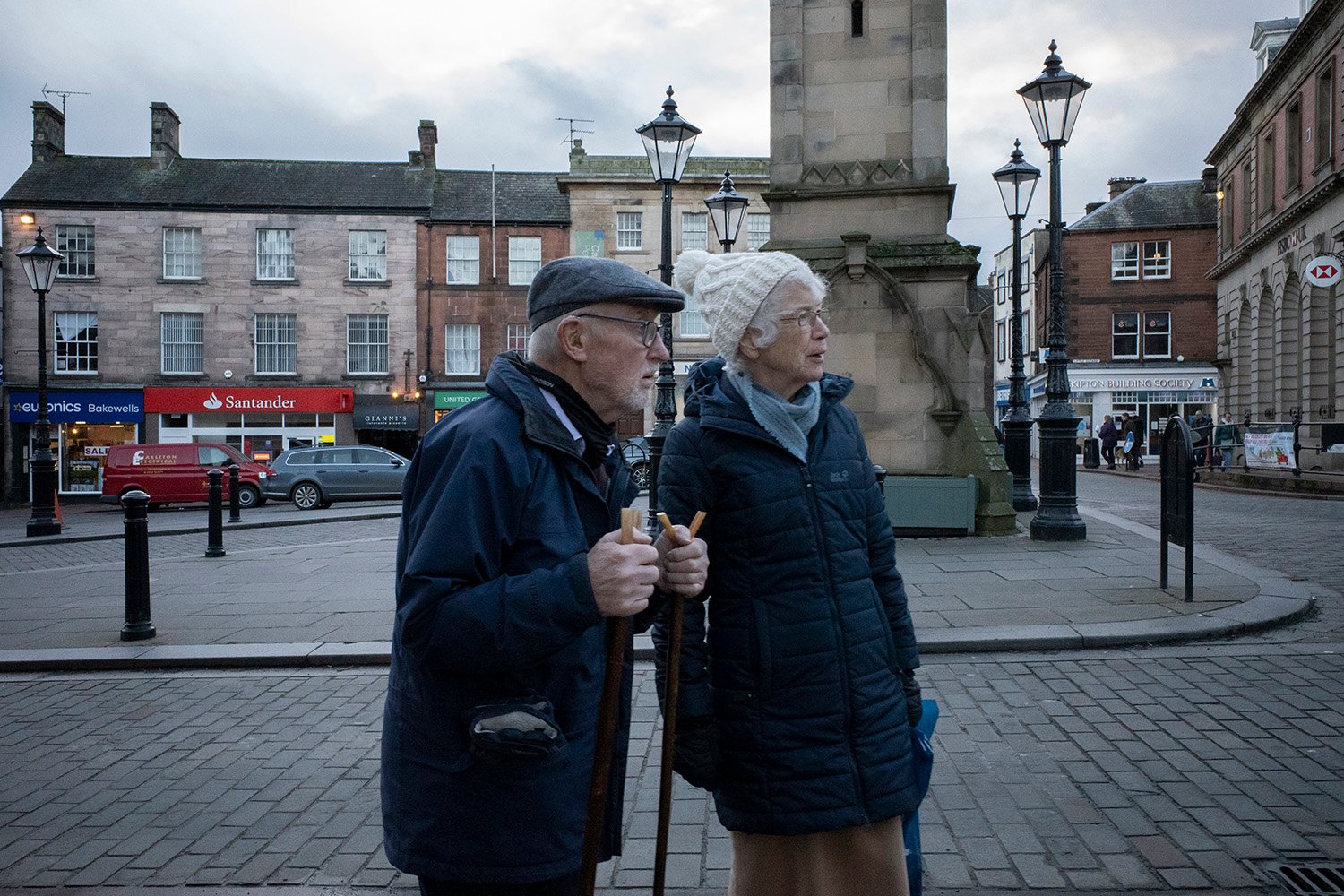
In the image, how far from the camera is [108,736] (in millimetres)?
4973

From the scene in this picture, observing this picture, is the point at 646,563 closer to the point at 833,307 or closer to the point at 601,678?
the point at 601,678

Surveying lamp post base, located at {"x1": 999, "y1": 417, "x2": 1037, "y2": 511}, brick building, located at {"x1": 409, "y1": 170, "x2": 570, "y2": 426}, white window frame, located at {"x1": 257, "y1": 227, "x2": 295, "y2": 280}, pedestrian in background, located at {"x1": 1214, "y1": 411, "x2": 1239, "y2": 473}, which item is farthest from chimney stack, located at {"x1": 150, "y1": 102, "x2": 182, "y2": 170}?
pedestrian in background, located at {"x1": 1214, "y1": 411, "x2": 1239, "y2": 473}

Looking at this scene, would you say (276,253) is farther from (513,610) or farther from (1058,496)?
(513,610)

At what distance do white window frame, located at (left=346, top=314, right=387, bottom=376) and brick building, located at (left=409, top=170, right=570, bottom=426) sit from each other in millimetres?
1236

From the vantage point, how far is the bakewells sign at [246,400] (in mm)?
31312

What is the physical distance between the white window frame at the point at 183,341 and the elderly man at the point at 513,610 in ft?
110

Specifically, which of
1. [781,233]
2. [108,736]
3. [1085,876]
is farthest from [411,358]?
[1085,876]

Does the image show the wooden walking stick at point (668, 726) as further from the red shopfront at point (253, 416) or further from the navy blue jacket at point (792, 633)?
the red shopfront at point (253, 416)

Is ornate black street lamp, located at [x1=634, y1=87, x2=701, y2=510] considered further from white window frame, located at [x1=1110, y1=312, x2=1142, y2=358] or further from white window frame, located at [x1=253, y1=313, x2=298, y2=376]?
white window frame, located at [x1=1110, y1=312, x2=1142, y2=358]

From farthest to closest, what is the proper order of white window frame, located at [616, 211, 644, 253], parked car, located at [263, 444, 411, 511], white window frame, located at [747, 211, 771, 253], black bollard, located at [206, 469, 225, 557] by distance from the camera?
1. white window frame, located at [747, 211, 771, 253]
2. white window frame, located at [616, 211, 644, 253]
3. parked car, located at [263, 444, 411, 511]
4. black bollard, located at [206, 469, 225, 557]

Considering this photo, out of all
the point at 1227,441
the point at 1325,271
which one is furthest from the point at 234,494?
the point at 1227,441

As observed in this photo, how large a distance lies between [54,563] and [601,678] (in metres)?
12.9

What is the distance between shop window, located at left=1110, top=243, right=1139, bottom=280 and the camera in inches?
1636

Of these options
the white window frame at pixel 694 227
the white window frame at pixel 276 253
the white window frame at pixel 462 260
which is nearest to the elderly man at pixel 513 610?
the white window frame at pixel 462 260
